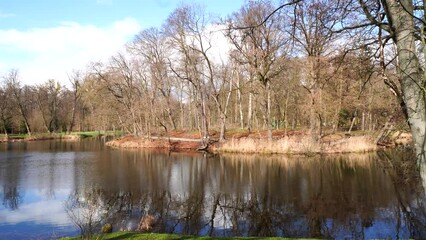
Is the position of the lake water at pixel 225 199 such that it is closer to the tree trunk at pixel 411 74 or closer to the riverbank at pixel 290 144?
the riverbank at pixel 290 144

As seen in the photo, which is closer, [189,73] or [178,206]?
[178,206]

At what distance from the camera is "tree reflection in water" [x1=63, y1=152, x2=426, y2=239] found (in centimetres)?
992

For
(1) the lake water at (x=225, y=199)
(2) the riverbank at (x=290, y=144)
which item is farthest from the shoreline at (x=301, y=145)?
(1) the lake water at (x=225, y=199)

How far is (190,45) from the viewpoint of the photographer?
34.9 metres

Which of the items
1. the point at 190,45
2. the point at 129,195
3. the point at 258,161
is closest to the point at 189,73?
the point at 190,45

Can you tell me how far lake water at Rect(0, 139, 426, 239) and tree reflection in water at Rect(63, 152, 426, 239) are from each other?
0.11 ft

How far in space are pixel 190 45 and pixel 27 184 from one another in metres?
21.3

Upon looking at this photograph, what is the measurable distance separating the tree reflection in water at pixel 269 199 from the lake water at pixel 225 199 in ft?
0.11

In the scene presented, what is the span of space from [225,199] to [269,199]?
1691 mm

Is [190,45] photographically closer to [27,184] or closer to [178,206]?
[27,184]

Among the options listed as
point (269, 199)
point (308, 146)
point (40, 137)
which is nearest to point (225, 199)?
point (269, 199)

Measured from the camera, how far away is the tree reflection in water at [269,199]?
992cm

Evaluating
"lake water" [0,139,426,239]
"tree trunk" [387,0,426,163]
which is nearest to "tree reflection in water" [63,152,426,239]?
"lake water" [0,139,426,239]

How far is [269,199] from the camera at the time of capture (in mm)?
13375
